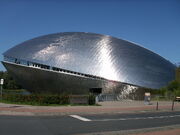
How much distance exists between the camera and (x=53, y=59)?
3791 centimetres

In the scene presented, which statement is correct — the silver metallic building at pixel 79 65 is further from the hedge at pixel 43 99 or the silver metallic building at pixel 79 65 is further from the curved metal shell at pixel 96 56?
the hedge at pixel 43 99

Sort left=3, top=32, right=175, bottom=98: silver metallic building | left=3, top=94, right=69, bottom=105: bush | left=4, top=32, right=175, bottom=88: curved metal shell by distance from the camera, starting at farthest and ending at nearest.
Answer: left=4, top=32, right=175, bottom=88: curved metal shell
left=3, top=32, right=175, bottom=98: silver metallic building
left=3, top=94, right=69, bottom=105: bush

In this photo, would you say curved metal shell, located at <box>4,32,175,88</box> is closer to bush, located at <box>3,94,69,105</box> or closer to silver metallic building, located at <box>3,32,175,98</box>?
silver metallic building, located at <box>3,32,175,98</box>

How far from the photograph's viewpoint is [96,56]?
131 feet

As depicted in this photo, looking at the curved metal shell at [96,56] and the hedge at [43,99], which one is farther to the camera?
the curved metal shell at [96,56]

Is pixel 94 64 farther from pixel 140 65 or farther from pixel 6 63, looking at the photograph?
pixel 6 63

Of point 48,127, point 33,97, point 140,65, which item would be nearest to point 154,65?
point 140,65

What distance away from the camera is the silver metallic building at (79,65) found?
3691 centimetres

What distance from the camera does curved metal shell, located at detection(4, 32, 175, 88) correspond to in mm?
37969

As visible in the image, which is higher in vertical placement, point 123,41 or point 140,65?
point 123,41

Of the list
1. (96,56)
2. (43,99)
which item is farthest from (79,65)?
(43,99)

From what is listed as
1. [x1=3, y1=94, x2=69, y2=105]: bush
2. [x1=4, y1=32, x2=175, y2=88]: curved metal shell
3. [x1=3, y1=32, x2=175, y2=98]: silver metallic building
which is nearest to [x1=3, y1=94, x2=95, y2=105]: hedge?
[x1=3, y1=94, x2=69, y2=105]: bush

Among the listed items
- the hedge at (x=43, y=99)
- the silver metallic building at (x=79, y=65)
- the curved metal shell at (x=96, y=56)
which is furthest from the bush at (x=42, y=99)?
the curved metal shell at (x=96, y=56)

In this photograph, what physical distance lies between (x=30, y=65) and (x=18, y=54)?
3.51 m
